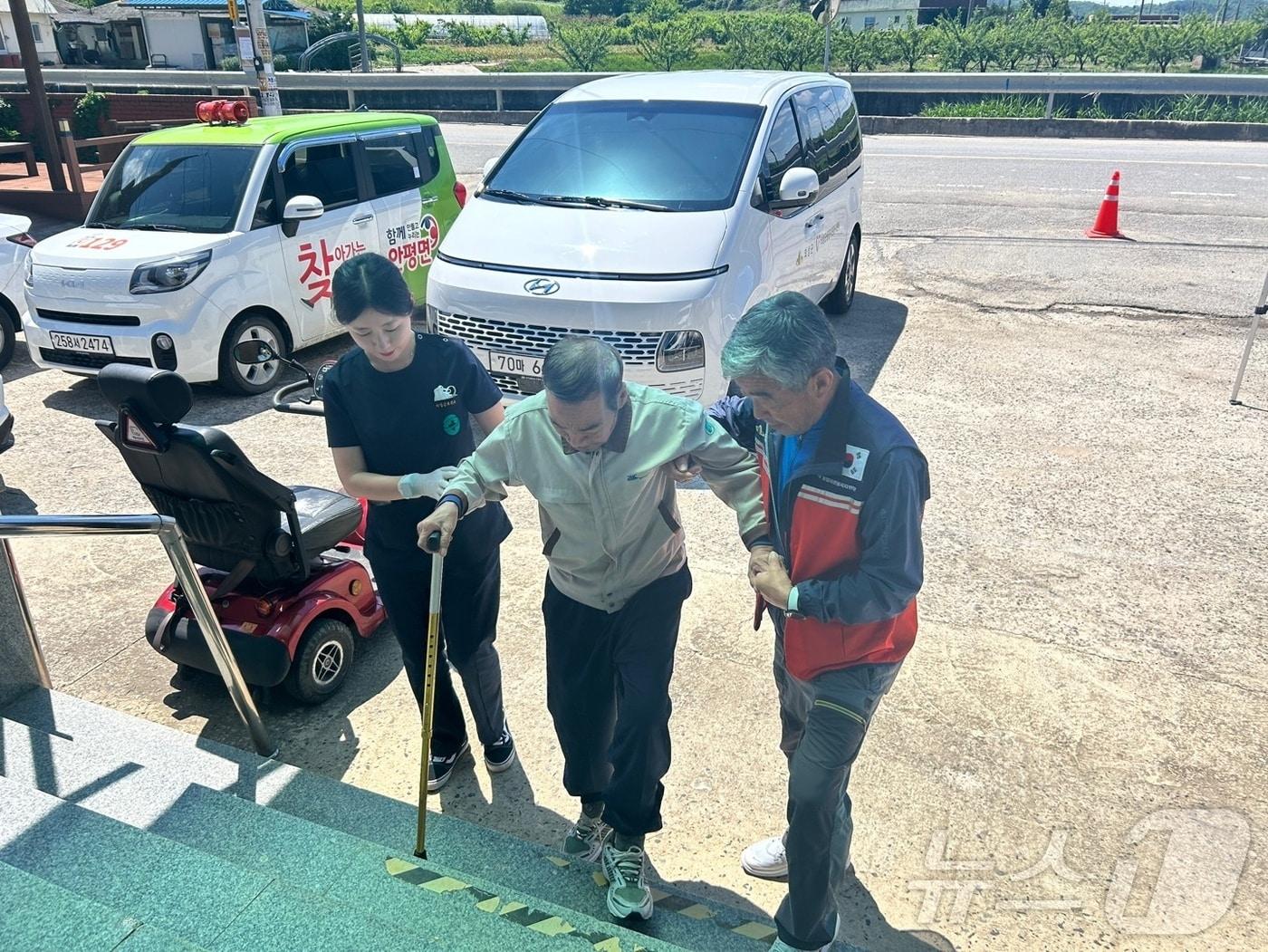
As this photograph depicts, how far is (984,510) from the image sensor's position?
5.39m

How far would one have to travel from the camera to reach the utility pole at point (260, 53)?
1184 cm

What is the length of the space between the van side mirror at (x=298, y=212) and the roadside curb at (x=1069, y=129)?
51.9ft

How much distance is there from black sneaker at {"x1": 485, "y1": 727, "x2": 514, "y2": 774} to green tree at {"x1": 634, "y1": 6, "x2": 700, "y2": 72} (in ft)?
65.0

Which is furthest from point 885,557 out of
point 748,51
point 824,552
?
point 748,51

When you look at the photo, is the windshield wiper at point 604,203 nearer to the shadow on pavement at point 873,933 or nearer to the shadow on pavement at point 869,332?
the shadow on pavement at point 869,332

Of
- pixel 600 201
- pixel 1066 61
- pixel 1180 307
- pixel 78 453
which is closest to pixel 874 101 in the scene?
pixel 1066 61

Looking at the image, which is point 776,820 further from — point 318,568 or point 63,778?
point 63,778

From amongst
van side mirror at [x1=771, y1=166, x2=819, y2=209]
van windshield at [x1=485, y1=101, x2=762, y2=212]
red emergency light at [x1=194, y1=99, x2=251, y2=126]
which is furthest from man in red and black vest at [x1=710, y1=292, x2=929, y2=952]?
red emergency light at [x1=194, y1=99, x2=251, y2=126]

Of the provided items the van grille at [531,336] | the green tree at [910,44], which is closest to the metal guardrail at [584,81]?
→ the green tree at [910,44]

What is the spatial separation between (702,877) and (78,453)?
17.5ft

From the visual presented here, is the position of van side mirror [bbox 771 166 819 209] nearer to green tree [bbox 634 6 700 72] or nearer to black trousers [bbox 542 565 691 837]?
black trousers [bbox 542 565 691 837]

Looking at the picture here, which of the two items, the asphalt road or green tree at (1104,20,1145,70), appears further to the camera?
green tree at (1104,20,1145,70)

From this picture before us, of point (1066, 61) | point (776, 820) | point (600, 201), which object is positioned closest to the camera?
point (776, 820)

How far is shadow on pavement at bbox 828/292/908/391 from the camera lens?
7.68m
